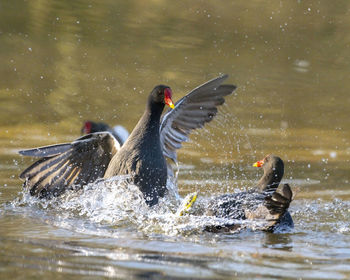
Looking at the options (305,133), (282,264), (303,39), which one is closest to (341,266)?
(282,264)

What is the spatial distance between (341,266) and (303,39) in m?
9.98

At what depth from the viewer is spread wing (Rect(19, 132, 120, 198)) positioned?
22.5 ft

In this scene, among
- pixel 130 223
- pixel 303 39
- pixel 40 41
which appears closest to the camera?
pixel 130 223

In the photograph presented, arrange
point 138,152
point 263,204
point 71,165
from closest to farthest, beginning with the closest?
point 263,204 → point 138,152 → point 71,165

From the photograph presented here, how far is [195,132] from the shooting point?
9812 mm

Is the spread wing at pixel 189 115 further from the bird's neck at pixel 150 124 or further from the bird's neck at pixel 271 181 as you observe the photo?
the bird's neck at pixel 271 181

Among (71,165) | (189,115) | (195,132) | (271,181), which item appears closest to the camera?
(271,181)

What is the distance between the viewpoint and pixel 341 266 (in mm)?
4699

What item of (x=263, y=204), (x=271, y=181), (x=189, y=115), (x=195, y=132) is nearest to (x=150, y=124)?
(x=189, y=115)

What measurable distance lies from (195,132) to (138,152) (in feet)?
10.6

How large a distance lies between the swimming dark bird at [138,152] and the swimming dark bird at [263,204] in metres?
0.69

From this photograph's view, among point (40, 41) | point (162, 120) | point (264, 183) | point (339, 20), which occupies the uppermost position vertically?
point (339, 20)

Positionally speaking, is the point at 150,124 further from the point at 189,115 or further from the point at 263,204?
the point at 263,204

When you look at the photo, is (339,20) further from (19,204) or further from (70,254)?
(70,254)
